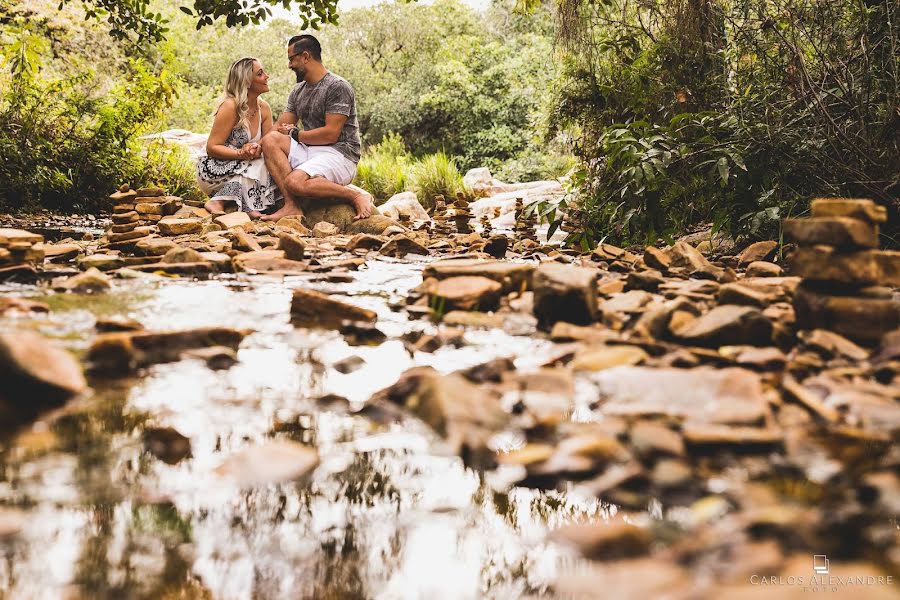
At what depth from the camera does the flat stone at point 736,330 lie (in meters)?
1.44

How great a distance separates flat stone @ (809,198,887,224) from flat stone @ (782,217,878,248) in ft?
0.06

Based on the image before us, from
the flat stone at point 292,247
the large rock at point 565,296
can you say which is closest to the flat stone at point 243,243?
the flat stone at point 292,247

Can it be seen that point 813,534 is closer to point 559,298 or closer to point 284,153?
point 559,298

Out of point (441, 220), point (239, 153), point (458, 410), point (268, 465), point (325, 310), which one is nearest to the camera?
point (268, 465)

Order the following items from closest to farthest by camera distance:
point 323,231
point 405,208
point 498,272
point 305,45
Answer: point 498,272 → point 323,231 → point 305,45 → point 405,208

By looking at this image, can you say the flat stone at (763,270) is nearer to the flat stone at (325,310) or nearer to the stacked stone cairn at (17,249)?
the flat stone at (325,310)

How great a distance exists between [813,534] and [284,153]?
5.15 meters

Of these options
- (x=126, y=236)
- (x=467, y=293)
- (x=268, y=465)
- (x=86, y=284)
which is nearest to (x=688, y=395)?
(x=268, y=465)

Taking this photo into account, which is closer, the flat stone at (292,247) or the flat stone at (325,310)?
the flat stone at (325,310)

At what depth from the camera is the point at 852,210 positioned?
1.49 meters

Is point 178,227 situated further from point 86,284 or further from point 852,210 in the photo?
→ point 852,210

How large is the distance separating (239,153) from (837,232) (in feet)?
15.4

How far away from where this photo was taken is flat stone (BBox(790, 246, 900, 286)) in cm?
147

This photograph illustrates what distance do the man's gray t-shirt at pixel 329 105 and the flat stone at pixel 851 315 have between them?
4.52m
